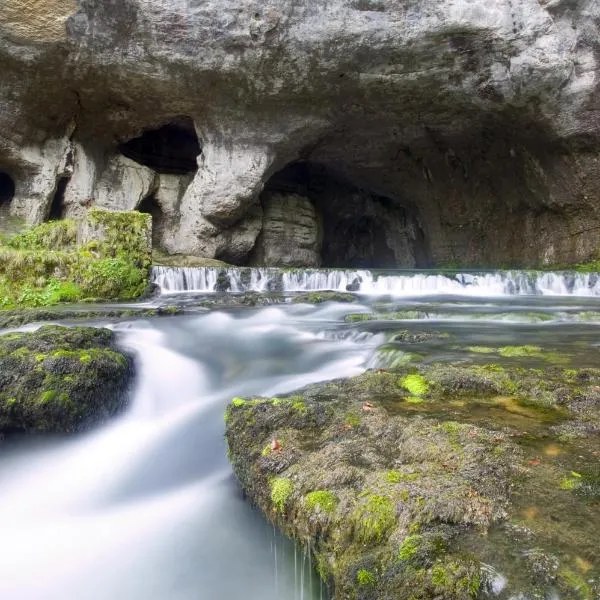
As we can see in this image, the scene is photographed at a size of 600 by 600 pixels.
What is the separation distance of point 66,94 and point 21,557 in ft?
41.1

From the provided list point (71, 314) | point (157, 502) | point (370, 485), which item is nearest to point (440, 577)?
point (370, 485)

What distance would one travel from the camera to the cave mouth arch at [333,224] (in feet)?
54.4

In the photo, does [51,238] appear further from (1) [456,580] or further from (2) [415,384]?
(1) [456,580]

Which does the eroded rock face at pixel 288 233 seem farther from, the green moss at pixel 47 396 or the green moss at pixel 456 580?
the green moss at pixel 456 580

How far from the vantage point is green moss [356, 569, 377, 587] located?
143 cm

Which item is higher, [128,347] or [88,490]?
[128,347]

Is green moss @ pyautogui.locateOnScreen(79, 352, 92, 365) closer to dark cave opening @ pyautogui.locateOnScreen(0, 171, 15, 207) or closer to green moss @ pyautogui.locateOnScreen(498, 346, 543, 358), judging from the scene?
green moss @ pyautogui.locateOnScreen(498, 346, 543, 358)

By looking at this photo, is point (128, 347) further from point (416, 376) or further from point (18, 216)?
point (18, 216)

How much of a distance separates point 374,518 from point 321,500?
0.26m

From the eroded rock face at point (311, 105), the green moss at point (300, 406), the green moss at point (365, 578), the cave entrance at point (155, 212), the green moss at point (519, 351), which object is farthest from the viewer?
the cave entrance at point (155, 212)

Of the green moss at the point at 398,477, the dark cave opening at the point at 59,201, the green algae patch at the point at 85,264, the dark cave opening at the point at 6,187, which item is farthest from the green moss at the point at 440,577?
the dark cave opening at the point at 6,187

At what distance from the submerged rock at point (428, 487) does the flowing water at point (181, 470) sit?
28 cm

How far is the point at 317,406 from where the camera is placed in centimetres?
260

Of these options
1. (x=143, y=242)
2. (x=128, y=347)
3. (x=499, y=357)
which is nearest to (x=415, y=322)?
(x=499, y=357)
